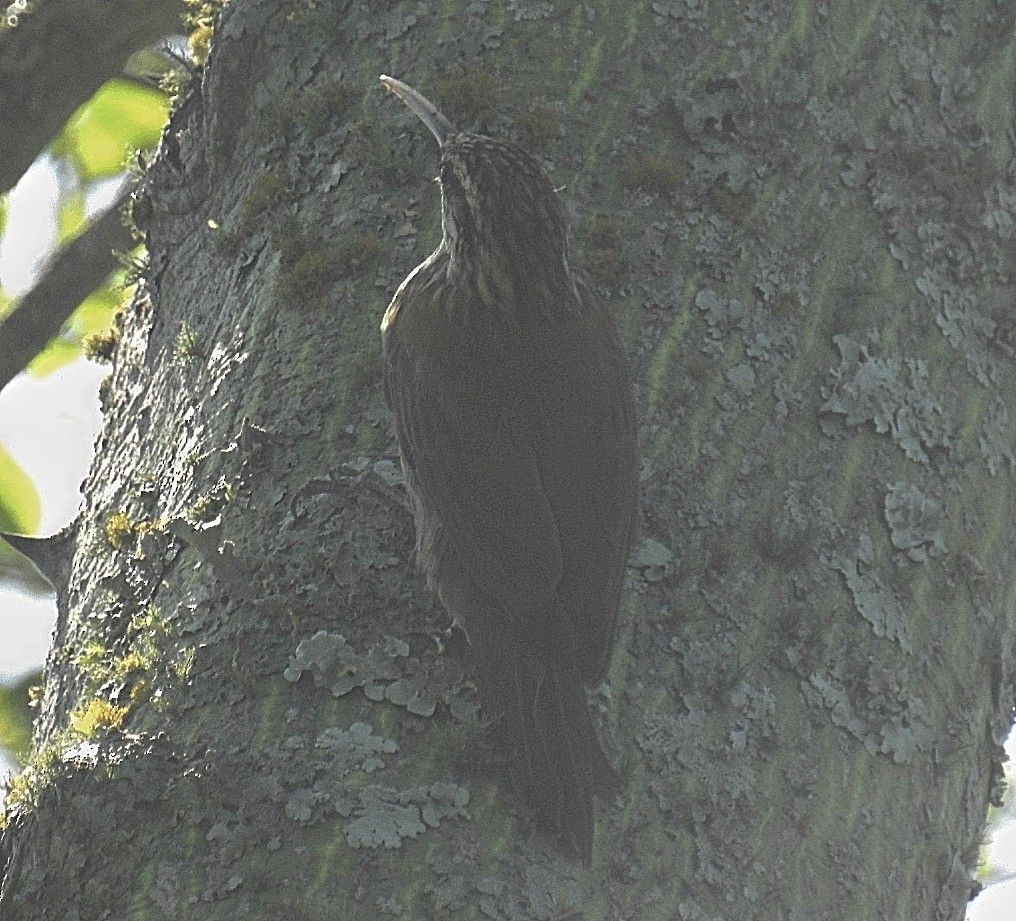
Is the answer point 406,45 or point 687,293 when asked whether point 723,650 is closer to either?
point 687,293

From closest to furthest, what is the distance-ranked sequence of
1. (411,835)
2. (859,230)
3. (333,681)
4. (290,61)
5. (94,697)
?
(411,835) < (333,681) < (94,697) < (859,230) < (290,61)

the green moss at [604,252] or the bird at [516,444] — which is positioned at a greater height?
the green moss at [604,252]

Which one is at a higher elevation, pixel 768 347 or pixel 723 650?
pixel 768 347

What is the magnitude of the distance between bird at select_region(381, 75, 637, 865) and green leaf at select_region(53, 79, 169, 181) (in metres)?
1.74

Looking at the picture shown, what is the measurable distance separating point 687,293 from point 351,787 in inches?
46.7

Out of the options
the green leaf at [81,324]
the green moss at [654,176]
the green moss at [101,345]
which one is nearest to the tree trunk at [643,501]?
the green moss at [654,176]

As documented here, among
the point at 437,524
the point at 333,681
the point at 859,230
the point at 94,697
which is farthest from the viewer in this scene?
the point at 859,230

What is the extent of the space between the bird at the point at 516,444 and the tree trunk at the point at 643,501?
53 millimetres

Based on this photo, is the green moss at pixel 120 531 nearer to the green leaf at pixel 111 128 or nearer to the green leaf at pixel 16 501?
the green leaf at pixel 16 501

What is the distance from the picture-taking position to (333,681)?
2658 mm

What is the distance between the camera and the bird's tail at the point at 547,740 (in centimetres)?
253

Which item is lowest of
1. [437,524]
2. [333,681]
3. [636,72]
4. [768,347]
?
[333,681]

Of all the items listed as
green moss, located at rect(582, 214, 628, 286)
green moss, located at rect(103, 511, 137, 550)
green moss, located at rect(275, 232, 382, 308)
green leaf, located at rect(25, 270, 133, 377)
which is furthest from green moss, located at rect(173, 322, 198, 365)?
green leaf, located at rect(25, 270, 133, 377)

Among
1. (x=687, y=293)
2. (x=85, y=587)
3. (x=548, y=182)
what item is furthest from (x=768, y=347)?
(x=85, y=587)
